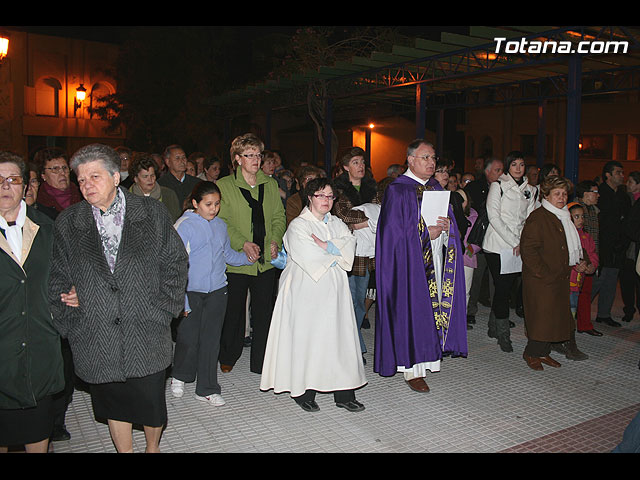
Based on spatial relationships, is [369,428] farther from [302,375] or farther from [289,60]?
[289,60]

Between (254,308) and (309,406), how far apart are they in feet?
3.88

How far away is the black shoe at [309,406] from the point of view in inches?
197

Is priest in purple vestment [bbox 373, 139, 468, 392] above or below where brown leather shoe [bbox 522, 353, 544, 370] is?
above

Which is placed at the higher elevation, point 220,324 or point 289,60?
point 289,60

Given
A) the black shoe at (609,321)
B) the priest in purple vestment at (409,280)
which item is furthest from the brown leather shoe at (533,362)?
the black shoe at (609,321)

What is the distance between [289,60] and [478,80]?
275 inches

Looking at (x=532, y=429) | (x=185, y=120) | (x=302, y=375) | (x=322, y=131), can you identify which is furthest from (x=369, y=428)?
→ (x=185, y=120)

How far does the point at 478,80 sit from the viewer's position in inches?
647

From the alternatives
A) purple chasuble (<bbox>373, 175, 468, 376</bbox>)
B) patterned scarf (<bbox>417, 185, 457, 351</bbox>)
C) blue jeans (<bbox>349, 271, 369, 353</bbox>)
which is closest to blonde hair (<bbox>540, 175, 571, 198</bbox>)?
patterned scarf (<bbox>417, 185, 457, 351</bbox>)

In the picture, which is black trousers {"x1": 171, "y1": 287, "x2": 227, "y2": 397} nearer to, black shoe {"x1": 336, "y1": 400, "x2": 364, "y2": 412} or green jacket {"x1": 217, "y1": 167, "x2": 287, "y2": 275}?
green jacket {"x1": 217, "y1": 167, "x2": 287, "y2": 275}

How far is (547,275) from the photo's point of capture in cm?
602

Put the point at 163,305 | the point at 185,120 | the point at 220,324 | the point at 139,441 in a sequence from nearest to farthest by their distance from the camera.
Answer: the point at 163,305 < the point at 139,441 < the point at 220,324 < the point at 185,120

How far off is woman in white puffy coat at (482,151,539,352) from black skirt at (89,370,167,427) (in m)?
4.33
